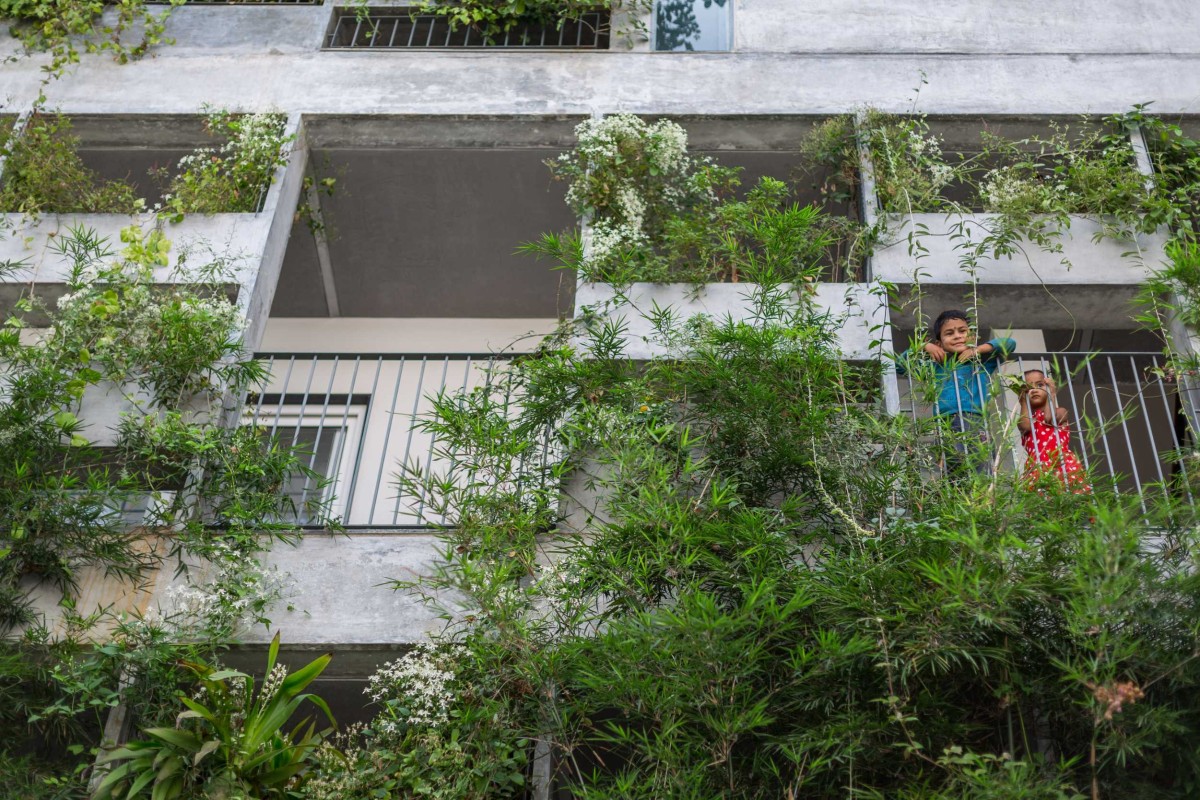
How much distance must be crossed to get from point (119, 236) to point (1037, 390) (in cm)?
515

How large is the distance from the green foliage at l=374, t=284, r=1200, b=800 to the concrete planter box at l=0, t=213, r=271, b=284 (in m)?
2.13

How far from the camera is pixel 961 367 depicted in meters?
6.88

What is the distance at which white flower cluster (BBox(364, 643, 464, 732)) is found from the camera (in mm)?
5699

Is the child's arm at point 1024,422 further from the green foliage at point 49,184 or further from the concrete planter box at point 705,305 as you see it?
the green foliage at point 49,184

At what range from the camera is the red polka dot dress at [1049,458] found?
5.43 meters

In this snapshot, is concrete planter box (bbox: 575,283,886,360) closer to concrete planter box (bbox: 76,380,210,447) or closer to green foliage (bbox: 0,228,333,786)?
green foliage (bbox: 0,228,333,786)

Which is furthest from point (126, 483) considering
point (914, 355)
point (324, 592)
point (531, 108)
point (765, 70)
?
point (765, 70)

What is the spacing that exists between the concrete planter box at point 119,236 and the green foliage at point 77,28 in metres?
1.32

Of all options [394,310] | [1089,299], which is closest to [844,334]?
[1089,299]

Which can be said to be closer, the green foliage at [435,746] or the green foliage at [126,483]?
the green foliage at [435,746]

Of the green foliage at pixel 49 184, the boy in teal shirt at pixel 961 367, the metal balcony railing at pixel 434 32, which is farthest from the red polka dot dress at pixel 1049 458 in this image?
the green foliage at pixel 49 184

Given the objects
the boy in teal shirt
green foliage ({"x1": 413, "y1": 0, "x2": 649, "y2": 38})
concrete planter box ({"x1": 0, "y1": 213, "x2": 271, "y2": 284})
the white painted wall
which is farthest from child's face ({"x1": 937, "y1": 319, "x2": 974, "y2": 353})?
concrete planter box ({"x1": 0, "y1": 213, "x2": 271, "y2": 284})

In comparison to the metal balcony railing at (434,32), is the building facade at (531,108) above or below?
below

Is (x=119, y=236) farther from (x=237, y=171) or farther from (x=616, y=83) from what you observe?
(x=616, y=83)
